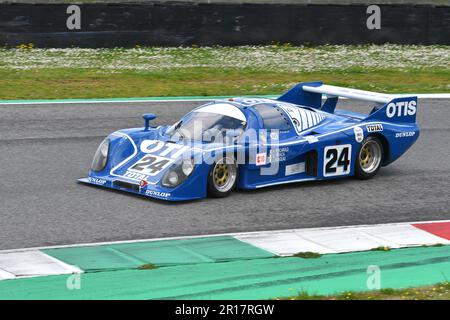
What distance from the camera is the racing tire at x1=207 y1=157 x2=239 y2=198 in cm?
1212

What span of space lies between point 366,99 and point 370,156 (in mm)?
837

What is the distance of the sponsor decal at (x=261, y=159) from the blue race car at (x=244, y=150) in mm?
12

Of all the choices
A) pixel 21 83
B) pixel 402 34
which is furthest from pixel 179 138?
pixel 402 34

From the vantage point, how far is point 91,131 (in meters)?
16.5

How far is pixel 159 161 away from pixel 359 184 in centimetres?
288

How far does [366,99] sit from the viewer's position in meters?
14.1

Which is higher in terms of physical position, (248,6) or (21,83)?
(248,6)

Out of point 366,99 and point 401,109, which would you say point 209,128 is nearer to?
point 366,99

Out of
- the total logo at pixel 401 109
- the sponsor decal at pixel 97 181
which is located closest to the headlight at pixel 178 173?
the sponsor decal at pixel 97 181

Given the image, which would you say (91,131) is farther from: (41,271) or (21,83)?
(41,271)

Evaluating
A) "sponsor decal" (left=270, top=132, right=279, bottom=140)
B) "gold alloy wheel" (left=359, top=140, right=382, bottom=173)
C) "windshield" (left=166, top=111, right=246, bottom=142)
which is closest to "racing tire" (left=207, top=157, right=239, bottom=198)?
"windshield" (left=166, top=111, right=246, bottom=142)

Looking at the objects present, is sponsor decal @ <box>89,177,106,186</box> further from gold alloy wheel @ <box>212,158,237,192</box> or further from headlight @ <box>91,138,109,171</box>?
gold alloy wheel @ <box>212,158,237,192</box>

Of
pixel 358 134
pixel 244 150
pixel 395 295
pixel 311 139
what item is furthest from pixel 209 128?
pixel 395 295

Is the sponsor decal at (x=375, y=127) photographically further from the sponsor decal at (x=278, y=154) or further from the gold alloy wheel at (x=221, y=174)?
the gold alloy wheel at (x=221, y=174)
